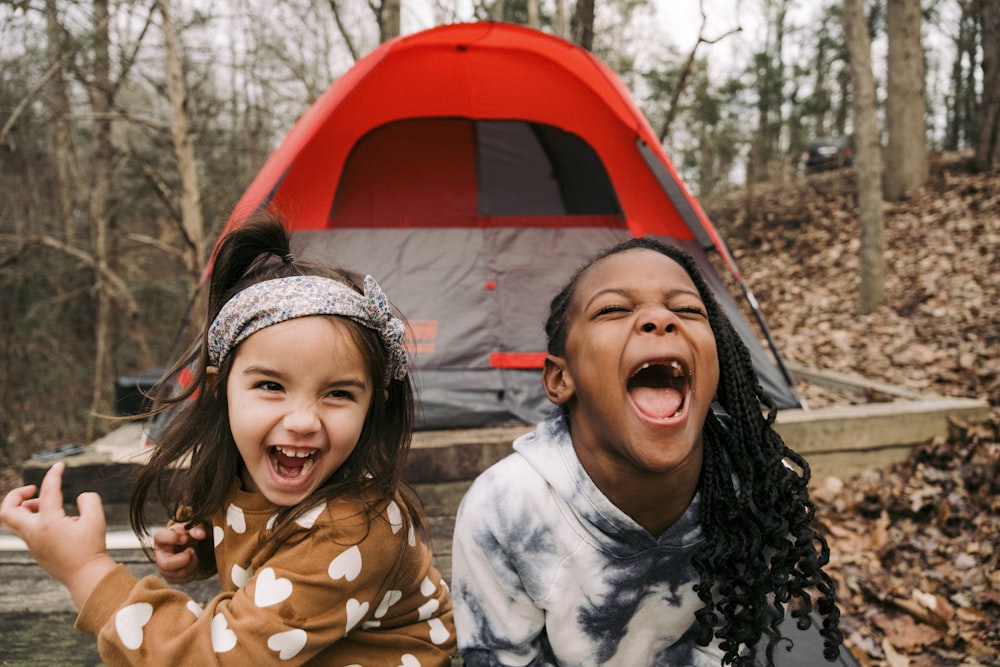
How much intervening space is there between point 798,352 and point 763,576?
490cm

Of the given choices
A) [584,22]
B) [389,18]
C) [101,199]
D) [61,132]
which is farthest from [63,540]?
[61,132]

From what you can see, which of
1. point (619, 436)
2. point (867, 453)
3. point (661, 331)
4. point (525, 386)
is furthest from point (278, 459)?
point (867, 453)

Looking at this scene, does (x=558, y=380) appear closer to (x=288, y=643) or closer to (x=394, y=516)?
(x=394, y=516)

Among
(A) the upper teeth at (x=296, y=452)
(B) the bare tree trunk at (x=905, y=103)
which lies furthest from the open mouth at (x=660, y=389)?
(B) the bare tree trunk at (x=905, y=103)

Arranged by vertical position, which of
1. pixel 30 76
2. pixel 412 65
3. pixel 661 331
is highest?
pixel 30 76

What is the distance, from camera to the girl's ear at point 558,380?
49.9 inches

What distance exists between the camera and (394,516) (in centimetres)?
125

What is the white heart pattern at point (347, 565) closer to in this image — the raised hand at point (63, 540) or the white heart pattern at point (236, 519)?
the white heart pattern at point (236, 519)

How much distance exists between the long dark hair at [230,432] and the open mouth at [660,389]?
0.52m

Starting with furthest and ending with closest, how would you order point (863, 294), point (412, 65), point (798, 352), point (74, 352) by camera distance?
point (74, 352) → point (863, 294) → point (798, 352) → point (412, 65)

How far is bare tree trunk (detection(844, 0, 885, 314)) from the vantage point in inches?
215

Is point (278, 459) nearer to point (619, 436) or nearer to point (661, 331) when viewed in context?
point (619, 436)

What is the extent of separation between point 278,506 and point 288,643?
27 cm

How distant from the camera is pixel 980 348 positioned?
13.7 ft
